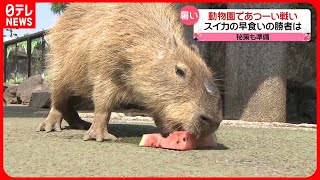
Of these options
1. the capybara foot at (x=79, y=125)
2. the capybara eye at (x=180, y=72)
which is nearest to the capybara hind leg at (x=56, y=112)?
the capybara foot at (x=79, y=125)

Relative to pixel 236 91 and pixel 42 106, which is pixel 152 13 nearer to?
pixel 236 91

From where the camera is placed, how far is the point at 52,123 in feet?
19.0

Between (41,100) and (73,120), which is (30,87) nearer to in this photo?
(41,100)

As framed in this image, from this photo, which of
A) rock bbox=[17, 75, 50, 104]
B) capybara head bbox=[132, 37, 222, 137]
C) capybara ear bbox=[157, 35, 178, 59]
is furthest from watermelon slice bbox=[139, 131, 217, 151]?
rock bbox=[17, 75, 50, 104]

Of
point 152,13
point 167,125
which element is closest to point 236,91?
point 152,13

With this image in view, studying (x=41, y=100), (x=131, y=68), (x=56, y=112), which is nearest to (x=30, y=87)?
(x=41, y=100)

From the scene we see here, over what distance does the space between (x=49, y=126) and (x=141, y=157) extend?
2.13m

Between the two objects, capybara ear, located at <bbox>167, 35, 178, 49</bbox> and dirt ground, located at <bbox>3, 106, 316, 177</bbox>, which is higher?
capybara ear, located at <bbox>167, 35, 178, 49</bbox>

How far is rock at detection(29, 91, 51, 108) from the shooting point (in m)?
11.5

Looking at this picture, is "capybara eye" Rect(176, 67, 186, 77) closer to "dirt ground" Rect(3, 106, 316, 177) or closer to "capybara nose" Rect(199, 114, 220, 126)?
"capybara nose" Rect(199, 114, 220, 126)

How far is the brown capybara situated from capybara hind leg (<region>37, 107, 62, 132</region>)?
11 millimetres

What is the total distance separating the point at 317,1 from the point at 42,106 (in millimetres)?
7858

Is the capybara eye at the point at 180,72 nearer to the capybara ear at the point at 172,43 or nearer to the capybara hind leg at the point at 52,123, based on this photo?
the capybara ear at the point at 172,43

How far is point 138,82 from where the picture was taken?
4.69 metres
